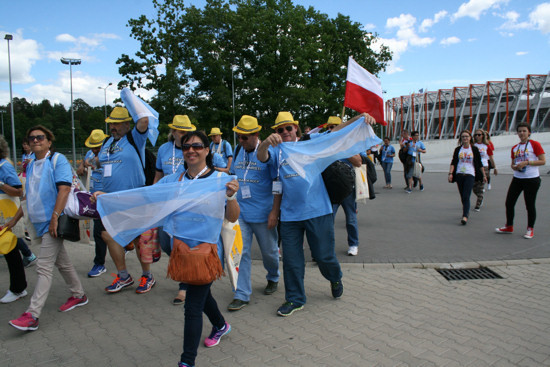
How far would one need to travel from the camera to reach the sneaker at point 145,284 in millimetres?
4820

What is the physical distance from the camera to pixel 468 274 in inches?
204

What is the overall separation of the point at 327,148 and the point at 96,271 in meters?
3.66

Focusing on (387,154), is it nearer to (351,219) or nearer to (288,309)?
(351,219)

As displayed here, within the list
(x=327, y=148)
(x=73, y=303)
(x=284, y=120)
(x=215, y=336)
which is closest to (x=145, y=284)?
(x=73, y=303)

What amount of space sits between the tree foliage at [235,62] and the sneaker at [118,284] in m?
22.7

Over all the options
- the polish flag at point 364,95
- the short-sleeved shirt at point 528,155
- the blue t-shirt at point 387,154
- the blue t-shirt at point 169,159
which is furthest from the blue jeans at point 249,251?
the blue t-shirt at point 387,154

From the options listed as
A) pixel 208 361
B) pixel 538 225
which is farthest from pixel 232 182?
pixel 538 225

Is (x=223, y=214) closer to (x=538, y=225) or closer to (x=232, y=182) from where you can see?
(x=232, y=182)

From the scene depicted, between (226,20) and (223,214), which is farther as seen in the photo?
(226,20)

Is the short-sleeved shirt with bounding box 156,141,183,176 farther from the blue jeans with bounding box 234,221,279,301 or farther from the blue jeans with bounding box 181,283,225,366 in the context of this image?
the blue jeans with bounding box 181,283,225,366

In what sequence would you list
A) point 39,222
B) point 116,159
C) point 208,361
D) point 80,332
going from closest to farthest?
point 208,361 → point 80,332 → point 39,222 → point 116,159

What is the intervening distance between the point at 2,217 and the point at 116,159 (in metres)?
1.54

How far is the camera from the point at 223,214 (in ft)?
9.85

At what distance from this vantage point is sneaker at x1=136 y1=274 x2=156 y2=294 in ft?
15.8
